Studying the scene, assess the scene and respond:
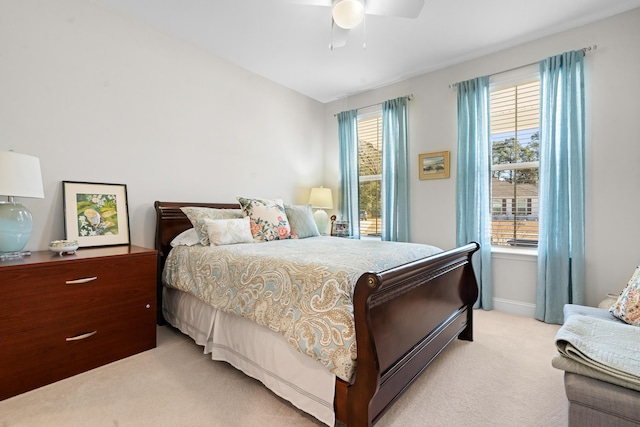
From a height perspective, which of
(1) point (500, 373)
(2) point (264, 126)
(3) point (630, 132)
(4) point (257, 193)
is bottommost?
(1) point (500, 373)

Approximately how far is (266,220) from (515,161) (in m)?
2.71

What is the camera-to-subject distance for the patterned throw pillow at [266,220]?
281cm

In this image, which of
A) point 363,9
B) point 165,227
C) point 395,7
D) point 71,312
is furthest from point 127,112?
point 395,7

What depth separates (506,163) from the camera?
321 cm

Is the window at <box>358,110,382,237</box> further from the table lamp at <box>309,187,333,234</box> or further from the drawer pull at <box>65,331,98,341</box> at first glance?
the drawer pull at <box>65,331,98,341</box>

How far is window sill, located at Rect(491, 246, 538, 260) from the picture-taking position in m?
3.02

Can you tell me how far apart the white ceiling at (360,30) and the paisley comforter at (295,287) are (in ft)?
6.75

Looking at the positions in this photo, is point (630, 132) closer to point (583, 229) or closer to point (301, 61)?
point (583, 229)

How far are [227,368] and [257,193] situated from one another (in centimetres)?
227

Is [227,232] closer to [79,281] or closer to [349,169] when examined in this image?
[79,281]

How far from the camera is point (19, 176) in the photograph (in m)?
1.79

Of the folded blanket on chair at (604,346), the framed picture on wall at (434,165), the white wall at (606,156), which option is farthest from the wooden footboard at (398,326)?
the framed picture on wall at (434,165)

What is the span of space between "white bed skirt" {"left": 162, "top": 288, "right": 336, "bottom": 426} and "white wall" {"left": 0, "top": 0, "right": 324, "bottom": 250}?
1.09 m

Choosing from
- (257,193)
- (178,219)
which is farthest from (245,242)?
(257,193)
